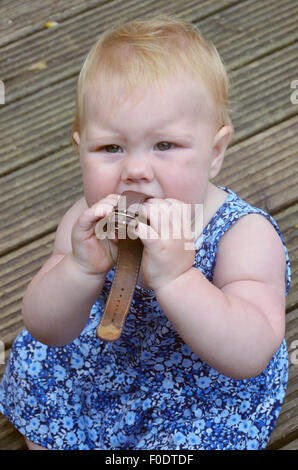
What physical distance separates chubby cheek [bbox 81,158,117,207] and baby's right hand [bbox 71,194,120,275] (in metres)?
0.05

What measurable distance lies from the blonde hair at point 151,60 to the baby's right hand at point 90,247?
7.7 inches

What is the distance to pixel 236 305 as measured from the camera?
1130 millimetres

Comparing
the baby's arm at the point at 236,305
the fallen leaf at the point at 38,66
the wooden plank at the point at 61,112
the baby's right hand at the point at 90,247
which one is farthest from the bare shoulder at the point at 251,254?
the fallen leaf at the point at 38,66

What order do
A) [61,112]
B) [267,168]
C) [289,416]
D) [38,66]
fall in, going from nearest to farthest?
1. [289,416]
2. [267,168]
3. [61,112]
4. [38,66]

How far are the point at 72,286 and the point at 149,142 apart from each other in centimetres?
26

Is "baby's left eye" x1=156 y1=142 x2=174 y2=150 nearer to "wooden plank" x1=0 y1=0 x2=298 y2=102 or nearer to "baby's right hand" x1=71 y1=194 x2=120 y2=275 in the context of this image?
"baby's right hand" x1=71 y1=194 x2=120 y2=275

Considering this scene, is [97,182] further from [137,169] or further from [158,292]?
[158,292]

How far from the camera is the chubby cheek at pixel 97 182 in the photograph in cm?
115

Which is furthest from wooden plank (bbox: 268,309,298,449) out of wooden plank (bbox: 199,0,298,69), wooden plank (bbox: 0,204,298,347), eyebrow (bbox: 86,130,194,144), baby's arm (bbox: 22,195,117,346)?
wooden plank (bbox: 199,0,298,69)

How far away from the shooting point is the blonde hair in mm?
1150

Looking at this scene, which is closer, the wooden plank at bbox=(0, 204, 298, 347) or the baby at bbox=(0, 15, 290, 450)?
the baby at bbox=(0, 15, 290, 450)

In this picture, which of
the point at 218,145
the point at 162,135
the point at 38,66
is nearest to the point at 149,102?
the point at 162,135
